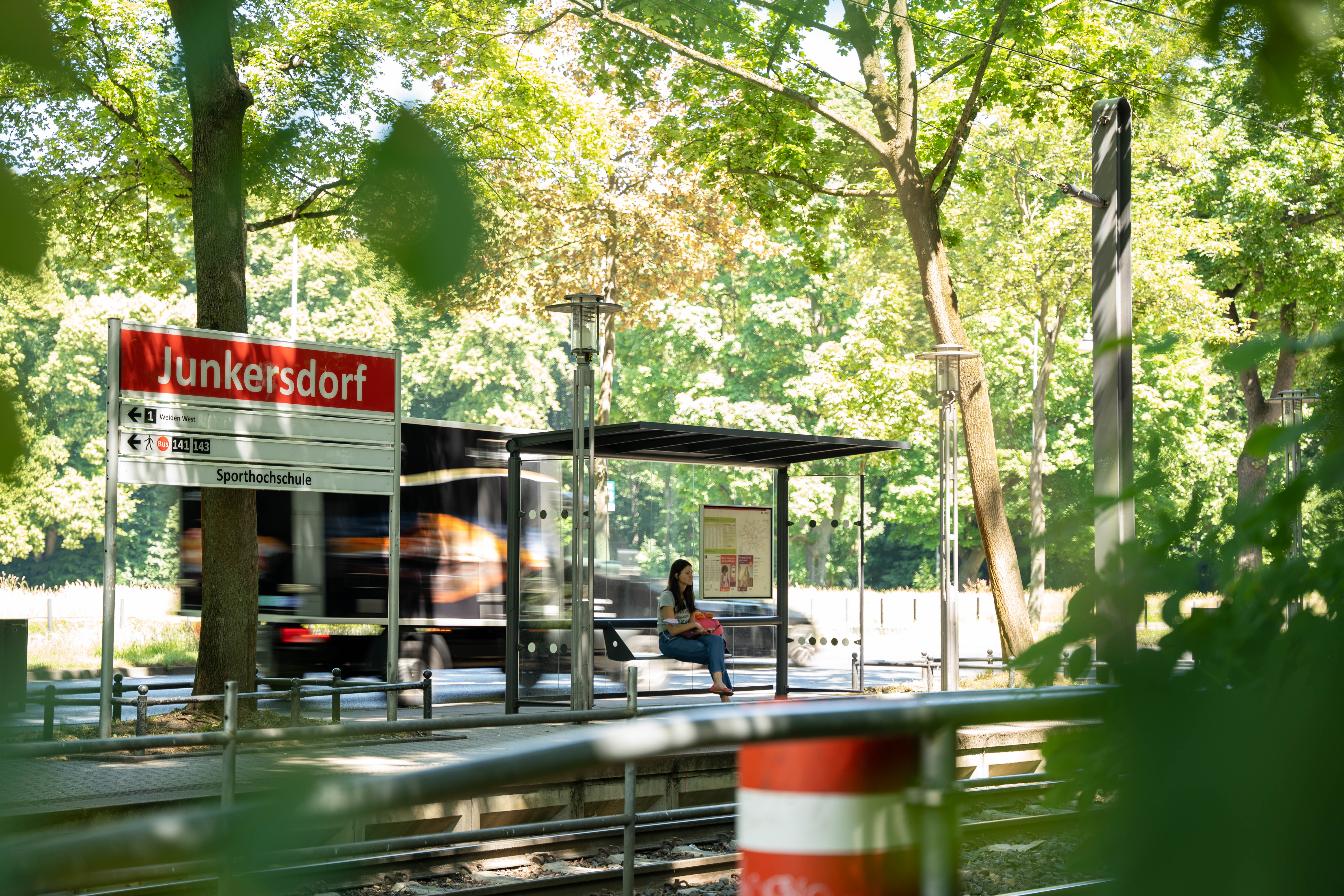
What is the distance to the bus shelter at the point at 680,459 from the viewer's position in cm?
1278

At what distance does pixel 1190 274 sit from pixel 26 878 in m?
29.1

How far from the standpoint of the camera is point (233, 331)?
11039mm

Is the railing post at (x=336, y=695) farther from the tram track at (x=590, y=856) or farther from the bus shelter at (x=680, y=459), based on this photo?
the bus shelter at (x=680, y=459)

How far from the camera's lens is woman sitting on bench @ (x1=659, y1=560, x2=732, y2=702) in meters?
13.9

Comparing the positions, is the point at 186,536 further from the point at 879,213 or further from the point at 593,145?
the point at 593,145

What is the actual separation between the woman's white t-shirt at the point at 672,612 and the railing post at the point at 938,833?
12.9m

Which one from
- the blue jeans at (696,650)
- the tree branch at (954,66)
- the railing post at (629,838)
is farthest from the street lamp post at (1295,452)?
the tree branch at (954,66)

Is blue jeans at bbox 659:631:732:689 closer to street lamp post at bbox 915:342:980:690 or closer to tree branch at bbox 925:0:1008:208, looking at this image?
street lamp post at bbox 915:342:980:690

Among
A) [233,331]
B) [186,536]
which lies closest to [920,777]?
[233,331]

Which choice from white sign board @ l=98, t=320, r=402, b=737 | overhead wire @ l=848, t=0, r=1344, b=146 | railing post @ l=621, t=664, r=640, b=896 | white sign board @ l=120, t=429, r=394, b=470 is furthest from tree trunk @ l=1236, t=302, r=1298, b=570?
white sign board @ l=120, t=429, r=394, b=470

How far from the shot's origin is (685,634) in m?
13.9

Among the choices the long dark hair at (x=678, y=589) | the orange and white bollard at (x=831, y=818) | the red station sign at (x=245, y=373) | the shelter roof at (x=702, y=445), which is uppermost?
the red station sign at (x=245, y=373)

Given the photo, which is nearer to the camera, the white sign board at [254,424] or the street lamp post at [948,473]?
the white sign board at [254,424]

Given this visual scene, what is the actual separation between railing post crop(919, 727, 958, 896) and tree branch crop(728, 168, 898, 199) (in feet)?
52.7
